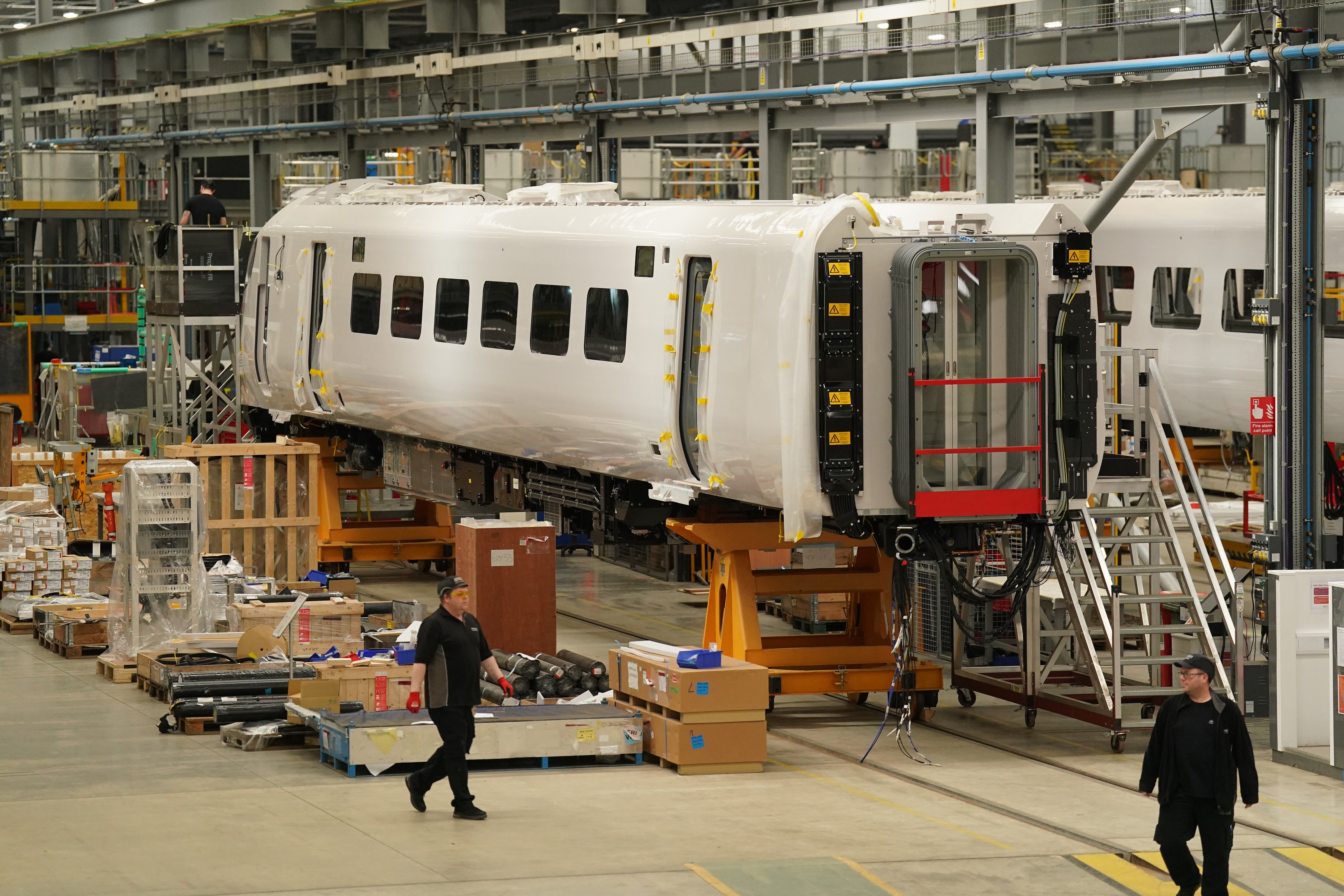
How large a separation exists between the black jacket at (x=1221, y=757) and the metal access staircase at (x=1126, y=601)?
3.96 m

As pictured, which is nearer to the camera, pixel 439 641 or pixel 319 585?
pixel 439 641

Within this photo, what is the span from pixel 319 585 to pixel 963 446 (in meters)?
7.53

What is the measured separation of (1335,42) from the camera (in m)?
13.5

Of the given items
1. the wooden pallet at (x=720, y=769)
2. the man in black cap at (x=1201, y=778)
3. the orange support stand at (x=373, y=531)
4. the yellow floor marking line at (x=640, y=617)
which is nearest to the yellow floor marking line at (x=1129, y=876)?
the man in black cap at (x=1201, y=778)

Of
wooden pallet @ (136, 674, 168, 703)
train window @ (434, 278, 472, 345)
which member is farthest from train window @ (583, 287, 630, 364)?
wooden pallet @ (136, 674, 168, 703)

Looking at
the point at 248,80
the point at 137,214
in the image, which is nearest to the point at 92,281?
the point at 137,214

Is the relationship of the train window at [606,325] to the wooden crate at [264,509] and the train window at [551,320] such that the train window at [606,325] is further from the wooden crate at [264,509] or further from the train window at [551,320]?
the wooden crate at [264,509]

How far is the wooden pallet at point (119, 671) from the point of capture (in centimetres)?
1547

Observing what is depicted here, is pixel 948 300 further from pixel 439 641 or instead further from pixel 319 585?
pixel 319 585

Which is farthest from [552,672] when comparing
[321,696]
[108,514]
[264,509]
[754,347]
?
[108,514]

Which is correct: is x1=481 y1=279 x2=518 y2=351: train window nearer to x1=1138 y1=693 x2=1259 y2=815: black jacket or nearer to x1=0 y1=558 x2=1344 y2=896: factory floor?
x1=0 y1=558 x2=1344 y2=896: factory floor

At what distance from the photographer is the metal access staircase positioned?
42.8 ft

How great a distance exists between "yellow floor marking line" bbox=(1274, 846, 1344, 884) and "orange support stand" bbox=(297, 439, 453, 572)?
1180cm

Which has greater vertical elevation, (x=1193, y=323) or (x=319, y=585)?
(x=1193, y=323)
